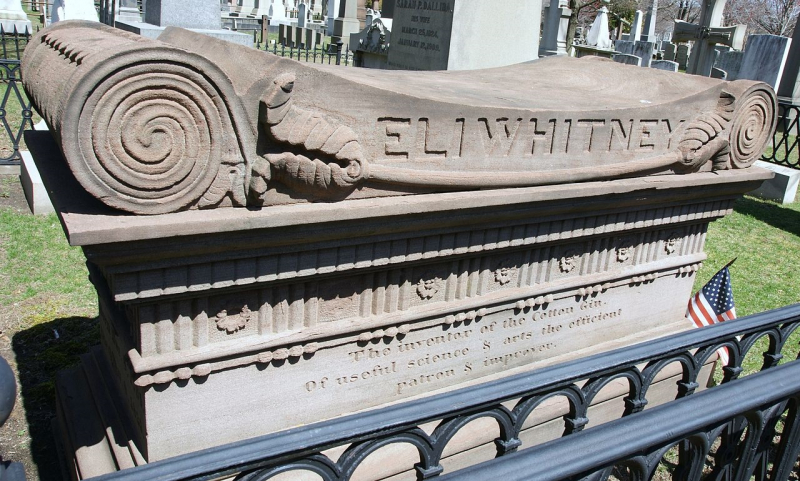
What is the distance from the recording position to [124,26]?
24.0ft

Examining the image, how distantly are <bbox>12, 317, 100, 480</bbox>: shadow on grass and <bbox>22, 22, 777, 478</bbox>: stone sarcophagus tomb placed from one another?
286mm

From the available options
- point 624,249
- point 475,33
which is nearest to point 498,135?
point 624,249

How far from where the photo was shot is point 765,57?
46.3 feet

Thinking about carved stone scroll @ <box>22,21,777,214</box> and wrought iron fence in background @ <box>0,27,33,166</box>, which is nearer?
carved stone scroll @ <box>22,21,777,214</box>

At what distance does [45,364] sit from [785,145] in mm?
9814

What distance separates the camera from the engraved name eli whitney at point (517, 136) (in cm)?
263

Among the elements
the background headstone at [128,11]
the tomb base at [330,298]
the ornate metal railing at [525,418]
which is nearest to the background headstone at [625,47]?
the background headstone at [128,11]

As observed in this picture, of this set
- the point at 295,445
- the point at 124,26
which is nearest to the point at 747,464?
the point at 295,445

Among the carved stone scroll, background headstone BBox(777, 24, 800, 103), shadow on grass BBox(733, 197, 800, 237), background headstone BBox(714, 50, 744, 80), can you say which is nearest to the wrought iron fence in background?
the carved stone scroll

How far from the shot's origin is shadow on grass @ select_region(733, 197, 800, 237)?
25.2ft

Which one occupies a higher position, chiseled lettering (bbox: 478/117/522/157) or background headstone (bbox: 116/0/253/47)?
background headstone (bbox: 116/0/253/47)

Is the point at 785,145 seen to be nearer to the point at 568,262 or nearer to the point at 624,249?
the point at 624,249

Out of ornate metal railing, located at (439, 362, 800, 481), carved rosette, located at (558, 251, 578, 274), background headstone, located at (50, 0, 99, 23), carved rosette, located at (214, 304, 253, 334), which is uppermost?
background headstone, located at (50, 0, 99, 23)

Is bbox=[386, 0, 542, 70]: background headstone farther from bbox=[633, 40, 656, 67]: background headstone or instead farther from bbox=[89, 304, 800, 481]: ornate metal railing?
bbox=[633, 40, 656, 67]: background headstone
